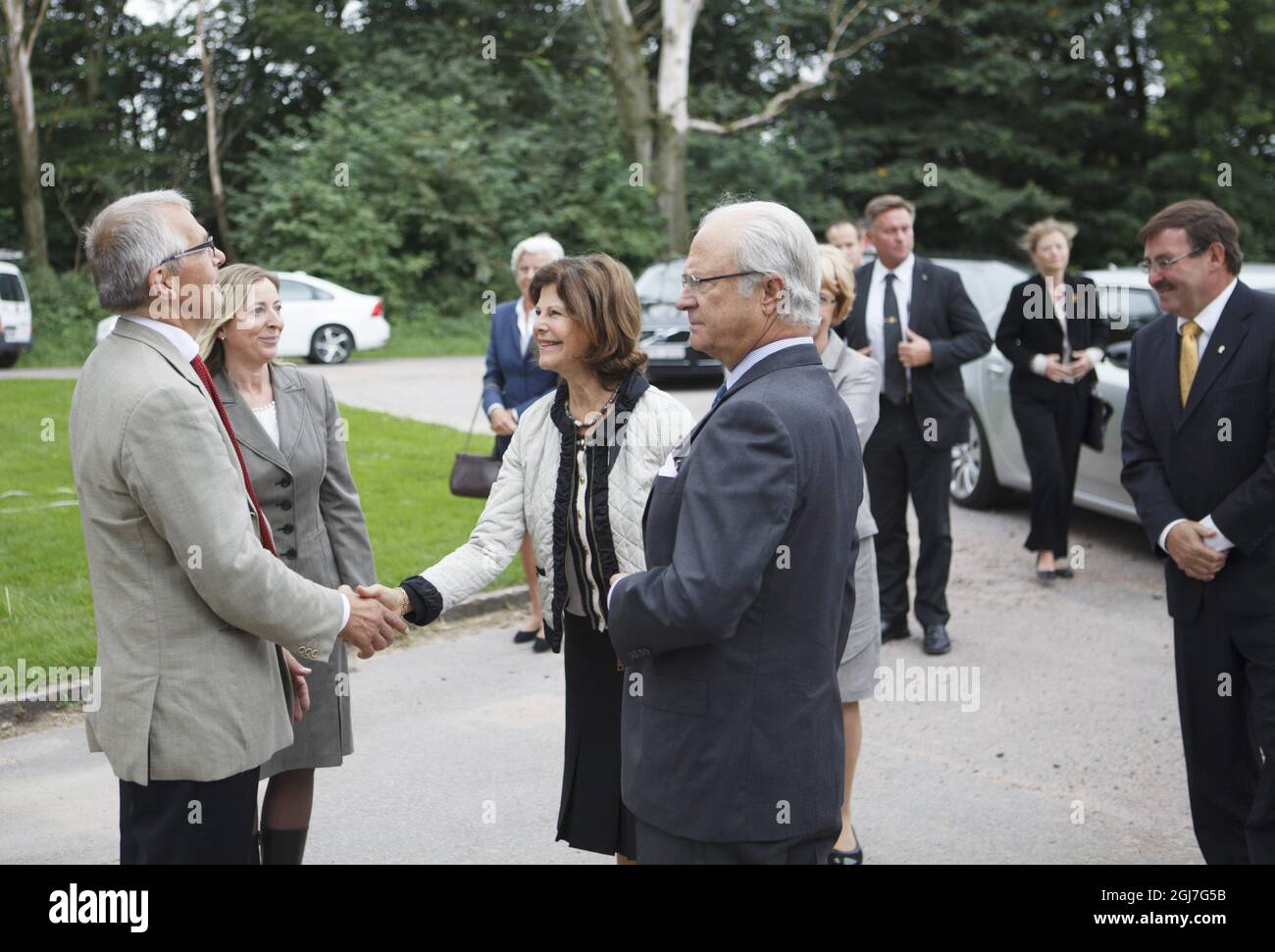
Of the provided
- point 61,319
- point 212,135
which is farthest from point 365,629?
point 212,135

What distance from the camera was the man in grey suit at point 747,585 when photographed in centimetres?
258

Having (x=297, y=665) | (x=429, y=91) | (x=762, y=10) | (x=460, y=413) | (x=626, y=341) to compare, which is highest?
(x=762, y=10)

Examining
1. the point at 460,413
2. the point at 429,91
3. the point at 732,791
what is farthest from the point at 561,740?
the point at 429,91

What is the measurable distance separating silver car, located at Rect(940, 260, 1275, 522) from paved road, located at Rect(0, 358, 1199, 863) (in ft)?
4.61

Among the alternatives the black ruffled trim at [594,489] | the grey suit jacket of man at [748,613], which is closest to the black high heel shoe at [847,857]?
the black ruffled trim at [594,489]

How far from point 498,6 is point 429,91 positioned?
13.6ft

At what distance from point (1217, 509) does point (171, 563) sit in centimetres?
301

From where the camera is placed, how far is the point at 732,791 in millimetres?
2686

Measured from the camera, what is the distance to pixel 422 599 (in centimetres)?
362

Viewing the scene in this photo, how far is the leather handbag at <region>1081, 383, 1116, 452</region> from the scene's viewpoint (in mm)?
8539

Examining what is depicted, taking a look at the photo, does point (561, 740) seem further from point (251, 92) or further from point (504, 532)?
point (251, 92)

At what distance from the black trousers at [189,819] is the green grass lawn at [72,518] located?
3.49 m

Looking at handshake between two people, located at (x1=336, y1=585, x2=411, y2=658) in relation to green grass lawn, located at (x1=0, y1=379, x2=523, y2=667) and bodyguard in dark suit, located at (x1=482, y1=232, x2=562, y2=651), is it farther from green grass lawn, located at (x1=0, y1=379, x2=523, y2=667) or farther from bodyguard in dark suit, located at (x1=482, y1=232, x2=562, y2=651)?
bodyguard in dark suit, located at (x1=482, y1=232, x2=562, y2=651)
